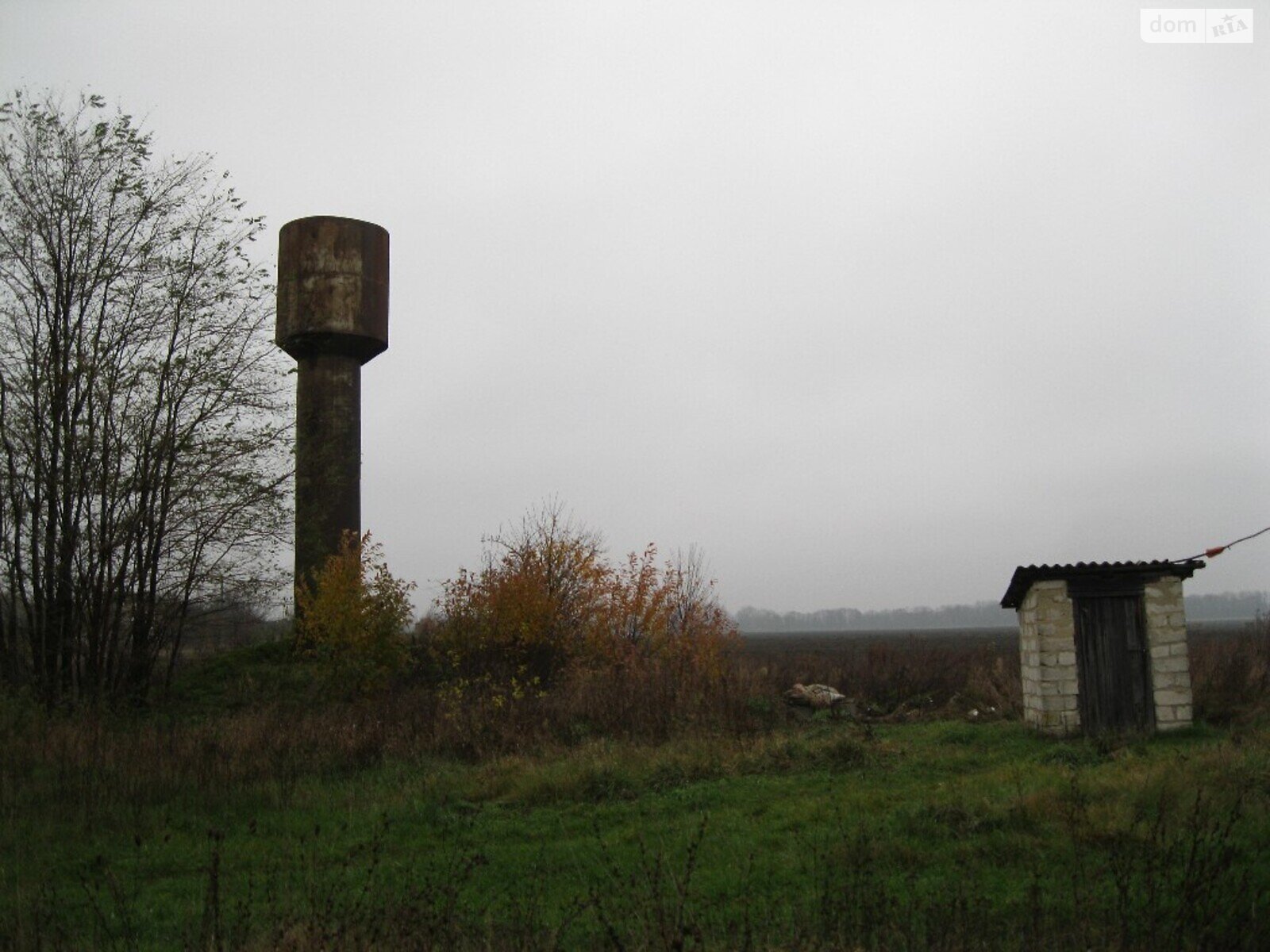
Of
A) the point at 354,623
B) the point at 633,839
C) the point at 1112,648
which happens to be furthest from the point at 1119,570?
the point at 354,623

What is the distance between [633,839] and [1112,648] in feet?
27.0

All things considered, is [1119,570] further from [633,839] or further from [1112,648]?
[633,839]

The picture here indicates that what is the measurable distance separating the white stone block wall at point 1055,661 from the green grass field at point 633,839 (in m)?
0.40

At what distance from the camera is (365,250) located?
22844 millimetres

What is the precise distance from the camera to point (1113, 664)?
14.1 meters

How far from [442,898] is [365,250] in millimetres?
17780

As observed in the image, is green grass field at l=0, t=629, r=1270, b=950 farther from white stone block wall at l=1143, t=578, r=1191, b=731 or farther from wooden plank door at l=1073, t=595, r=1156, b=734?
wooden plank door at l=1073, t=595, r=1156, b=734

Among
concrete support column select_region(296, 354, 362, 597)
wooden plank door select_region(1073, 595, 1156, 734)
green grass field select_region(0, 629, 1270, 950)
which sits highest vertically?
concrete support column select_region(296, 354, 362, 597)

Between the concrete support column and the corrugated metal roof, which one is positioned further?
the concrete support column

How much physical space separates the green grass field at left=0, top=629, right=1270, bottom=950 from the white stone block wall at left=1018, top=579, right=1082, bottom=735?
0.40m

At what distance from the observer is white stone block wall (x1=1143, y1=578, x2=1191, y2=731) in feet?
45.7

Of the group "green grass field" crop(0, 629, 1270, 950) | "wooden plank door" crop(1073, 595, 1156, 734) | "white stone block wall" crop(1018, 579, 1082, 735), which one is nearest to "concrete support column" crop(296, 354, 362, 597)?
"green grass field" crop(0, 629, 1270, 950)

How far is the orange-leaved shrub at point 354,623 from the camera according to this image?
779 inches

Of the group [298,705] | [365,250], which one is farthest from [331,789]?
[365,250]
